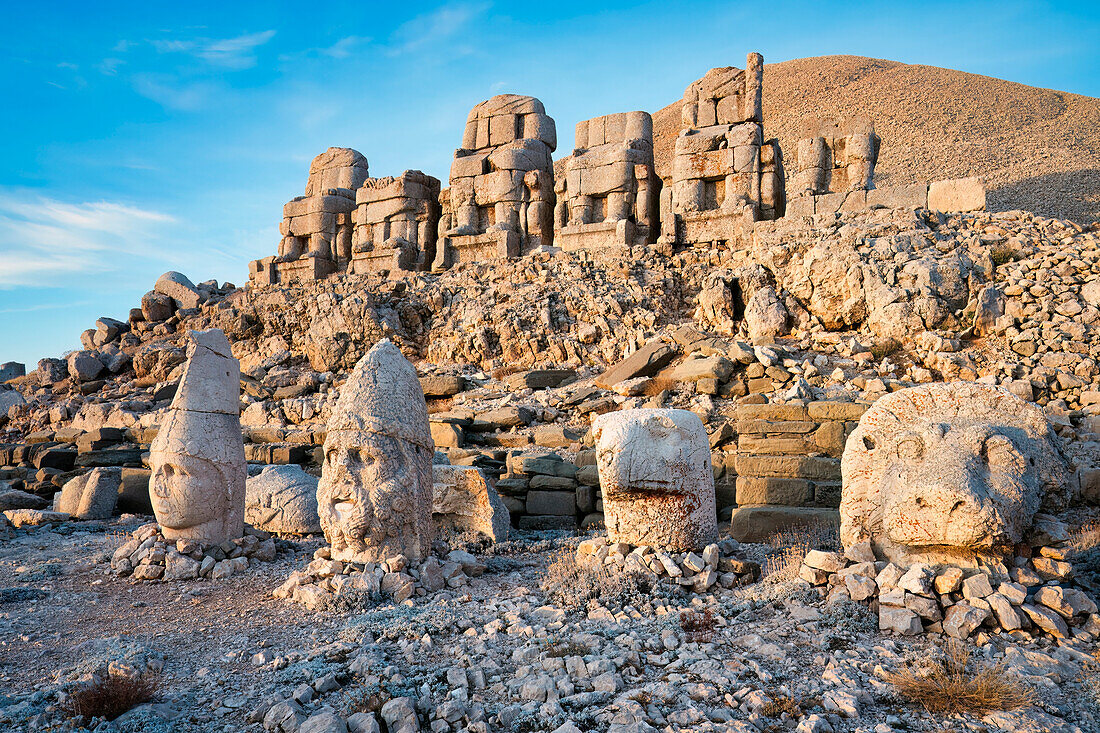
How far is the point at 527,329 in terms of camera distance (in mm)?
13578

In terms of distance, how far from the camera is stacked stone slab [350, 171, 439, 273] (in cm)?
1744

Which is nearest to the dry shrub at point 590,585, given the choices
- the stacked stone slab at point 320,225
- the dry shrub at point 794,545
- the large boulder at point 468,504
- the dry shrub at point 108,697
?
the dry shrub at point 794,545

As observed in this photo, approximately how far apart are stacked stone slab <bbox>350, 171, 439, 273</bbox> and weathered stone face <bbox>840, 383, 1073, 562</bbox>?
14292 millimetres

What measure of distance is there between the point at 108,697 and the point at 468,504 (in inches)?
154

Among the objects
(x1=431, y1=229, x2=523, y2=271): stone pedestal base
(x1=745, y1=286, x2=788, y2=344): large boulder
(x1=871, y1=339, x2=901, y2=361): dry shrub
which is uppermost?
(x1=431, y1=229, x2=523, y2=271): stone pedestal base

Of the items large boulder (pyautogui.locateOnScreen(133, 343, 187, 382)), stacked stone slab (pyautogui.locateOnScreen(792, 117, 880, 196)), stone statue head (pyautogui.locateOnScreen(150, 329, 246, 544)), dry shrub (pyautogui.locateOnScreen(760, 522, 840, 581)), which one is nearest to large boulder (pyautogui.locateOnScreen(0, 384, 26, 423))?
large boulder (pyautogui.locateOnScreen(133, 343, 187, 382))

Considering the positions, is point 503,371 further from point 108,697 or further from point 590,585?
point 108,697

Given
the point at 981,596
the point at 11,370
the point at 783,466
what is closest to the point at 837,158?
the point at 783,466

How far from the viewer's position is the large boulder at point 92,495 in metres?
8.52

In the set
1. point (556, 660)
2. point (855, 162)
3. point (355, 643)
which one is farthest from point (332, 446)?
point (855, 162)

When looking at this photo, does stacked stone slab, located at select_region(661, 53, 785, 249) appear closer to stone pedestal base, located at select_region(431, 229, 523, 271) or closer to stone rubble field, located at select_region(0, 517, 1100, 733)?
stone pedestal base, located at select_region(431, 229, 523, 271)

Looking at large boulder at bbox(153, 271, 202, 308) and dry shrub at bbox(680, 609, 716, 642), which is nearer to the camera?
dry shrub at bbox(680, 609, 716, 642)

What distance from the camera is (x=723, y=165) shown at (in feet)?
46.6

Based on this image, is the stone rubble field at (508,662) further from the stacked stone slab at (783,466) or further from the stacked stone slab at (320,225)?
the stacked stone slab at (320,225)
